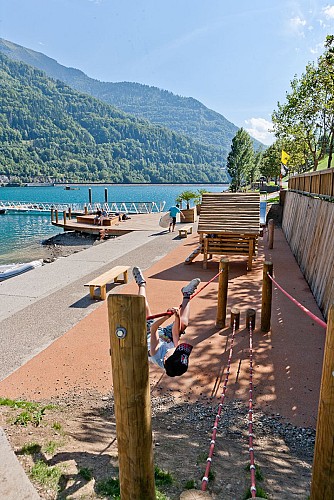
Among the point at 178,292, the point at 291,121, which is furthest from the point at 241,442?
the point at 291,121

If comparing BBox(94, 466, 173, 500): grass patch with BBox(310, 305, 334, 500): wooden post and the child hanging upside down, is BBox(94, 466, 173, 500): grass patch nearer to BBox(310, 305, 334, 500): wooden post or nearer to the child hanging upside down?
BBox(310, 305, 334, 500): wooden post

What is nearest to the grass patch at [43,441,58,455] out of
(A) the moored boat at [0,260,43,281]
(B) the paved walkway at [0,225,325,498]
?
(B) the paved walkway at [0,225,325,498]

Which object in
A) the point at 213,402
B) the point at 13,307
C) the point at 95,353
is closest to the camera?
the point at 213,402

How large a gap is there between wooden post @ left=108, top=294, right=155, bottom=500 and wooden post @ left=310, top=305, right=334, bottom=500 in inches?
37.7

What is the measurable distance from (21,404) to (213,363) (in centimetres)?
274

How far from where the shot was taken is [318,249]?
8969 millimetres

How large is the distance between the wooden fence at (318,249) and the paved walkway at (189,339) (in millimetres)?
368

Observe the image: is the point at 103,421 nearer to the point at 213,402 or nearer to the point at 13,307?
the point at 213,402

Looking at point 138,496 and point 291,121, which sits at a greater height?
point 291,121

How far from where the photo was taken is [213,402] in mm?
4668

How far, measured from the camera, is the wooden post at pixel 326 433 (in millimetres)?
1893

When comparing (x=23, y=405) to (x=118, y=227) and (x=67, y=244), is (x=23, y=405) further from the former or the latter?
(x=67, y=244)

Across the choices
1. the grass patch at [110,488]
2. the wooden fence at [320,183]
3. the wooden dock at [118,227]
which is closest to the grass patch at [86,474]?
the grass patch at [110,488]

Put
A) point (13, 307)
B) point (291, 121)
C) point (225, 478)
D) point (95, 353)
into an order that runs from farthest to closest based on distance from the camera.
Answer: point (291, 121) → point (13, 307) → point (95, 353) → point (225, 478)
